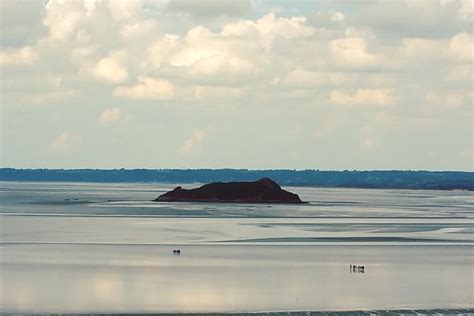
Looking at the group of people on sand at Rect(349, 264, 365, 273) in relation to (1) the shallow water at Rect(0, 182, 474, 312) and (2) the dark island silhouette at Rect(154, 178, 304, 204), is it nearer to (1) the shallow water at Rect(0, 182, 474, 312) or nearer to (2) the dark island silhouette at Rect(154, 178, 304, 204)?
(1) the shallow water at Rect(0, 182, 474, 312)

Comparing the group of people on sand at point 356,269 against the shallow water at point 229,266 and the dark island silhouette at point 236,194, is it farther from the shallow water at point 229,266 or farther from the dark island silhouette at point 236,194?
the dark island silhouette at point 236,194

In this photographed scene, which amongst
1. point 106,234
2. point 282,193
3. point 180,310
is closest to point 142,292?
point 180,310

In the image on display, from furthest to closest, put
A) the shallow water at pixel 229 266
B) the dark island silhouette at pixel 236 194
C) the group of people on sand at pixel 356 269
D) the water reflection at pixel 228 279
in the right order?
the dark island silhouette at pixel 236 194, the group of people on sand at pixel 356 269, the shallow water at pixel 229 266, the water reflection at pixel 228 279

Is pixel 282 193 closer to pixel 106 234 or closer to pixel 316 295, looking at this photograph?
pixel 106 234

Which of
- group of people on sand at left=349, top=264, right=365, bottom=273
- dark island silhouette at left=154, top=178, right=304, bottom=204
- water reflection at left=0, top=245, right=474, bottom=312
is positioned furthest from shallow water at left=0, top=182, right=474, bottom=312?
dark island silhouette at left=154, top=178, right=304, bottom=204

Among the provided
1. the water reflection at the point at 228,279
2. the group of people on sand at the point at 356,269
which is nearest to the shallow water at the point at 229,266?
the water reflection at the point at 228,279

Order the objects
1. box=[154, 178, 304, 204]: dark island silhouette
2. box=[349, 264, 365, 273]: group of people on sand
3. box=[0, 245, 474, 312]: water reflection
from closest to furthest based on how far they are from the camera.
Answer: box=[0, 245, 474, 312]: water reflection < box=[349, 264, 365, 273]: group of people on sand < box=[154, 178, 304, 204]: dark island silhouette
